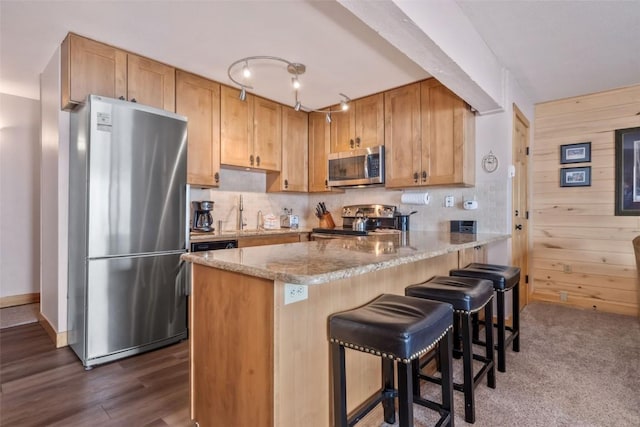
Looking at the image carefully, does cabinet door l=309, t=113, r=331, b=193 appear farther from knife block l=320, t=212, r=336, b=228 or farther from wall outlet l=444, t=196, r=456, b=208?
wall outlet l=444, t=196, r=456, b=208

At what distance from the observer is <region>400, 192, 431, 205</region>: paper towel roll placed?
3.51m

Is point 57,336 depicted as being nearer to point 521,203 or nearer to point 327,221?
point 327,221

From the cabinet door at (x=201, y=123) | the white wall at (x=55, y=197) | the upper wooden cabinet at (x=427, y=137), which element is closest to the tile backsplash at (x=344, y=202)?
the upper wooden cabinet at (x=427, y=137)

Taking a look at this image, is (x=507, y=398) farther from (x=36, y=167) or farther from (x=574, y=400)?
(x=36, y=167)

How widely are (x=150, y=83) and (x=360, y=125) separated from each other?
2.23m

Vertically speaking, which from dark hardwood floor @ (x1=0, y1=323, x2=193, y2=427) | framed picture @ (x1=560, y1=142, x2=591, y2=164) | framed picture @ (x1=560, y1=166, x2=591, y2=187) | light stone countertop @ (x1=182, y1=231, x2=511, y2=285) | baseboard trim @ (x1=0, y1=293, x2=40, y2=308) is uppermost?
framed picture @ (x1=560, y1=142, x2=591, y2=164)

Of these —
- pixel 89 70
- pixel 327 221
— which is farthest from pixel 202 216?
pixel 327 221

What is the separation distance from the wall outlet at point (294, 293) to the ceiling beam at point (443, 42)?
132 cm

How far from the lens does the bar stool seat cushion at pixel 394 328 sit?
44.4 inches

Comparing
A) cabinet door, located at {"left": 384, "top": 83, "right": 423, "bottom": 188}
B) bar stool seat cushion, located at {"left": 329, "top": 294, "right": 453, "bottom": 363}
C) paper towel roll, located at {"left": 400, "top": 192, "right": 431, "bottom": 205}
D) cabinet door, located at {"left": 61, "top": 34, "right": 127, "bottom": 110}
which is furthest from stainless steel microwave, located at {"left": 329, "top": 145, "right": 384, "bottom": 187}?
bar stool seat cushion, located at {"left": 329, "top": 294, "right": 453, "bottom": 363}

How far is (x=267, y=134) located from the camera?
387 centimetres

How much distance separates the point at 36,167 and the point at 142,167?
2.64 metres

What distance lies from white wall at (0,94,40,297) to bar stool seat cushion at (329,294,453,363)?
172 inches

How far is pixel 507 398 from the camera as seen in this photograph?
6.05 feet
